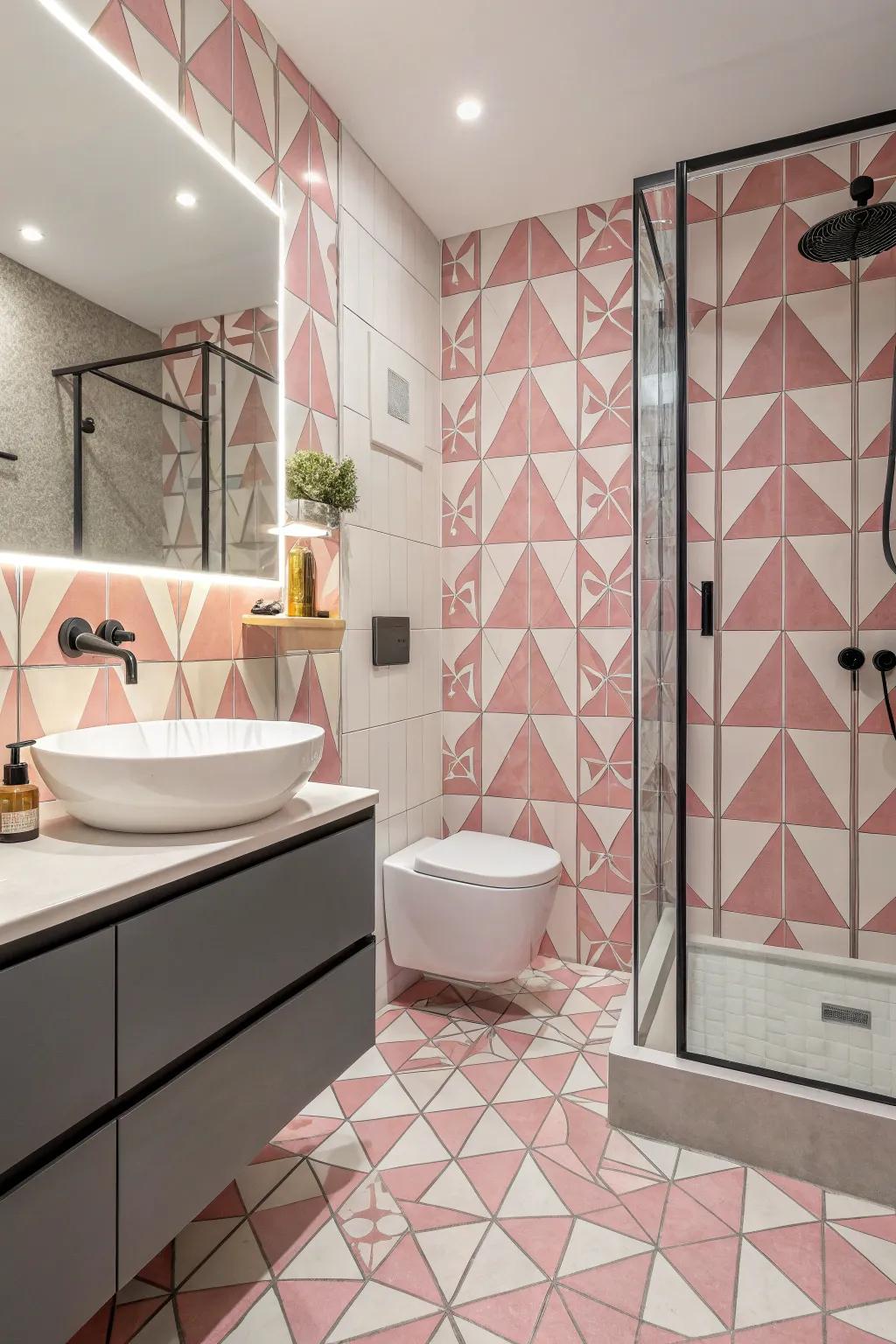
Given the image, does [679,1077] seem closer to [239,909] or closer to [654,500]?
[239,909]

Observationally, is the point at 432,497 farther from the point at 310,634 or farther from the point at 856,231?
the point at 856,231

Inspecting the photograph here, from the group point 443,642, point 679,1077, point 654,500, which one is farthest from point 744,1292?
point 443,642

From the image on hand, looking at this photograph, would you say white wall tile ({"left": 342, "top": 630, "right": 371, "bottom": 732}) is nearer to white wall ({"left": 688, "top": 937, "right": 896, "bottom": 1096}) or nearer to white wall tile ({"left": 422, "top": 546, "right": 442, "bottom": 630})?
white wall tile ({"left": 422, "top": 546, "right": 442, "bottom": 630})

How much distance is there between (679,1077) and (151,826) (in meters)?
1.28

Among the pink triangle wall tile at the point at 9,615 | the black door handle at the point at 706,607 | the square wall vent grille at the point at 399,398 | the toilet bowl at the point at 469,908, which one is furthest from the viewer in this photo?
the square wall vent grille at the point at 399,398

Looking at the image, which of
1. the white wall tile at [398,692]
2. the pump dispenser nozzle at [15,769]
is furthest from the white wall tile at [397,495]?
the pump dispenser nozzle at [15,769]

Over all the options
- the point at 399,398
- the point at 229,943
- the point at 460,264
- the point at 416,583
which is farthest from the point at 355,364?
the point at 229,943

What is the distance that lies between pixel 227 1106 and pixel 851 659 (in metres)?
1.83

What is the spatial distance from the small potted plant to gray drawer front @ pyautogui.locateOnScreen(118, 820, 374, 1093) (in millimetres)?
800

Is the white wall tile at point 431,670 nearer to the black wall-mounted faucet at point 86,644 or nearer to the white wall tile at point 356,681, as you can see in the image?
the white wall tile at point 356,681

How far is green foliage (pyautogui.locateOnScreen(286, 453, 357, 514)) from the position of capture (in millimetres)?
1832

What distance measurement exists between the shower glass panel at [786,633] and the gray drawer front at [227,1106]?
2.62ft

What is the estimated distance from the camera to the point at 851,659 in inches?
80.3

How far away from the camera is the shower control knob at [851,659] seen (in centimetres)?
202
